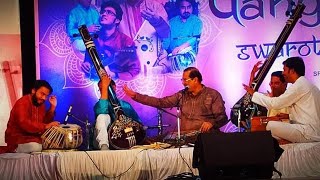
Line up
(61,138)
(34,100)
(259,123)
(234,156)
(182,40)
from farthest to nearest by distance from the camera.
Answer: (182,40)
(259,123)
(34,100)
(61,138)
(234,156)

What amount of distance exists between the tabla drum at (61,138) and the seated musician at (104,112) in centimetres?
21

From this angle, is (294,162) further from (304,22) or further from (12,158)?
(12,158)

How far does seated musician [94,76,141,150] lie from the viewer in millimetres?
4398

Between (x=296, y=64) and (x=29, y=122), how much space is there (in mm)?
2659

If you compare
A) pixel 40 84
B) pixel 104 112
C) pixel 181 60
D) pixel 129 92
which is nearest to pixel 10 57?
pixel 40 84

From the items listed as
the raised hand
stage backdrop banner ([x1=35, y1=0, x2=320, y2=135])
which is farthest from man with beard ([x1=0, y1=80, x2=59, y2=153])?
the raised hand

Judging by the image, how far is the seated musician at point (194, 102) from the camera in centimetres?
452

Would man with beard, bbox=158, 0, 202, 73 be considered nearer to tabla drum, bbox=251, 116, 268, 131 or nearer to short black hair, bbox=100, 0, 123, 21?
short black hair, bbox=100, 0, 123, 21

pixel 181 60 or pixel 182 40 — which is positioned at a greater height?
pixel 182 40

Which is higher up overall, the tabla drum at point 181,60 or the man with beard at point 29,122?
the tabla drum at point 181,60

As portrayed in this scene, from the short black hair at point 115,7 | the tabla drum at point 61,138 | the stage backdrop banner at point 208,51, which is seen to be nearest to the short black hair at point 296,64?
the stage backdrop banner at point 208,51

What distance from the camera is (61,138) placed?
13.9ft

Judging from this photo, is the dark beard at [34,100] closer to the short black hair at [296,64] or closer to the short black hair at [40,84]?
the short black hair at [40,84]

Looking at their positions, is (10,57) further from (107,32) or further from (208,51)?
(208,51)
